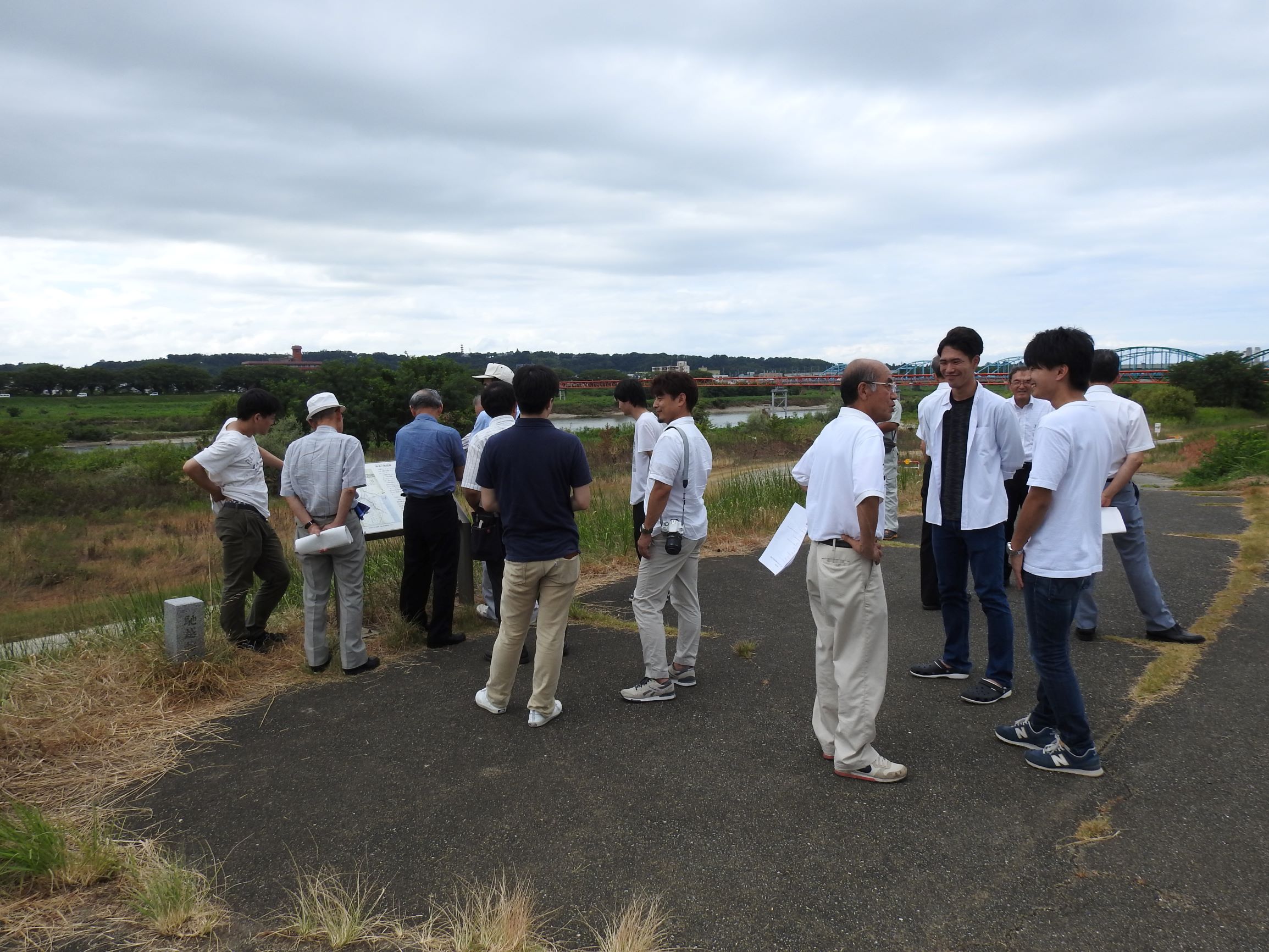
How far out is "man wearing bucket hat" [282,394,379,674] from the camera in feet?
16.7

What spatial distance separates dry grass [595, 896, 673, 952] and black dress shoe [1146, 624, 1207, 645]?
4.36 metres

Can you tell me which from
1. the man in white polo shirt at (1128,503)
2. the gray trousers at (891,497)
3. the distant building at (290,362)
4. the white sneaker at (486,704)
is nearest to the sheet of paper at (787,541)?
the white sneaker at (486,704)

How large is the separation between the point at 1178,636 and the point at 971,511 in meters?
2.14

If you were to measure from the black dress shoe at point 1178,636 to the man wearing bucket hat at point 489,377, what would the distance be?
4.93m

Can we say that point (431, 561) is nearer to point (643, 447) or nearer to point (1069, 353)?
point (643, 447)

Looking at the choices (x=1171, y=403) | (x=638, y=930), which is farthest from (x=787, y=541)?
(x=1171, y=403)

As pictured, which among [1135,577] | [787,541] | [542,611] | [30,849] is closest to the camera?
[30,849]

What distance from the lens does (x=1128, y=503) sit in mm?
5309

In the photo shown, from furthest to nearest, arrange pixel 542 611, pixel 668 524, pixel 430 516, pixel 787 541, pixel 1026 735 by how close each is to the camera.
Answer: pixel 430 516 → pixel 668 524 → pixel 542 611 → pixel 787 541 → pixel 1026 735

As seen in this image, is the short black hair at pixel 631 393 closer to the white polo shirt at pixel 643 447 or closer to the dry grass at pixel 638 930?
the white polo shirt at pixel 643 447

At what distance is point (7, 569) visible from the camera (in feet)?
57.1

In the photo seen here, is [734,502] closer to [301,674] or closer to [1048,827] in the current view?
[301,674]

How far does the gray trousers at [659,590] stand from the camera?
4.44m

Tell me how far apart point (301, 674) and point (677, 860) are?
3217mm
